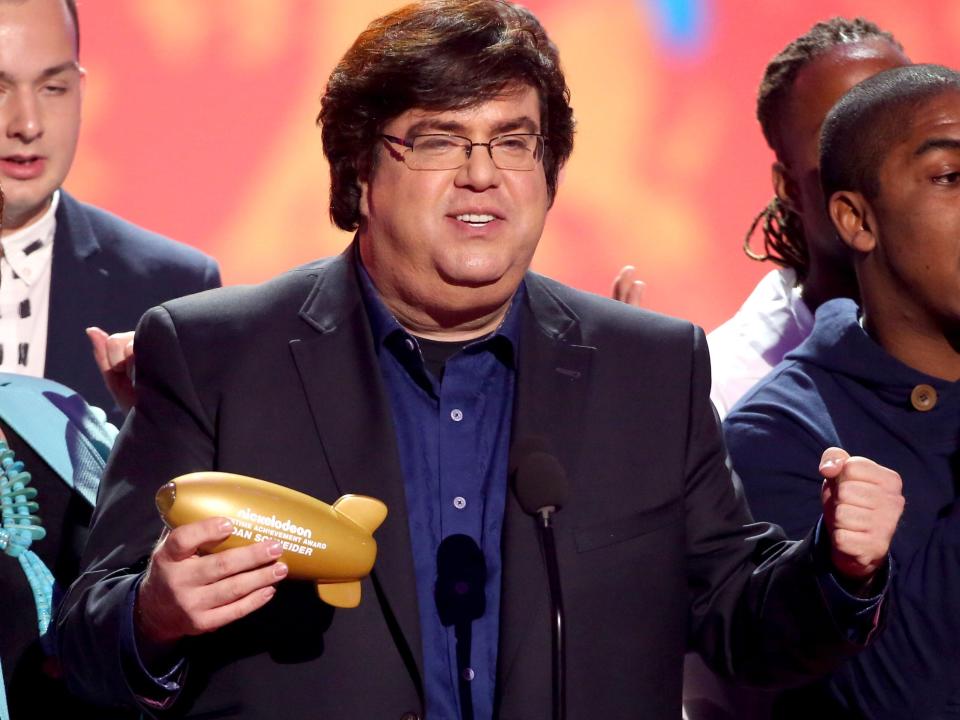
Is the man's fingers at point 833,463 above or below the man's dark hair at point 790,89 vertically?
below

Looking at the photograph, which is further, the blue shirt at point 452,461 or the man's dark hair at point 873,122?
the man's dark hair at point 873,122

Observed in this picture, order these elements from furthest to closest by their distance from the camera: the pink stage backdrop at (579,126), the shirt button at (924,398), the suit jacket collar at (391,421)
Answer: the pink stage backdrop at (579,126)
the shirt button at (924,398)
the suit jacket collar at (391,421)

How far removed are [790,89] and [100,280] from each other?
4.81 feet

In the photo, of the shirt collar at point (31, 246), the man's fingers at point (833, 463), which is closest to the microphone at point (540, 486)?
the man's fingers at point (833, 463)

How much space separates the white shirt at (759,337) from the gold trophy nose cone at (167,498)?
1510 mm

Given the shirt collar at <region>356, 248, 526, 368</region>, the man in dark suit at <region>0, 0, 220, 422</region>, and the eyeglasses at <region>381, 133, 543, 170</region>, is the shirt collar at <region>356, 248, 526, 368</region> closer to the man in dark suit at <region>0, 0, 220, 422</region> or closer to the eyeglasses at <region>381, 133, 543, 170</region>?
the eyeglasses at <region>381, 133, 543, 170</region>

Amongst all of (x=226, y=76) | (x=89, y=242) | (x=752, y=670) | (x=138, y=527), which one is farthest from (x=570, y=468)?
(x=226, y=76)

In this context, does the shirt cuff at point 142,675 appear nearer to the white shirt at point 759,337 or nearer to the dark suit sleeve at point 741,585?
the dark suit sleeve at point 741,585

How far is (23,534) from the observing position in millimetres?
2139

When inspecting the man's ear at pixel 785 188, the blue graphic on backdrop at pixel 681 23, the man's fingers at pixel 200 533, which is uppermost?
the blue graphic on backdrop at pixel 681 23

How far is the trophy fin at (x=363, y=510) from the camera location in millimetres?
1777

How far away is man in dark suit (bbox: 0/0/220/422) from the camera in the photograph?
2971mm

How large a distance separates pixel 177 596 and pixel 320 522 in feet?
0.58

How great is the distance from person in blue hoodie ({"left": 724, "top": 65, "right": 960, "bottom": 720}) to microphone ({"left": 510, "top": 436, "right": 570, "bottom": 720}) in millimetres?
651
